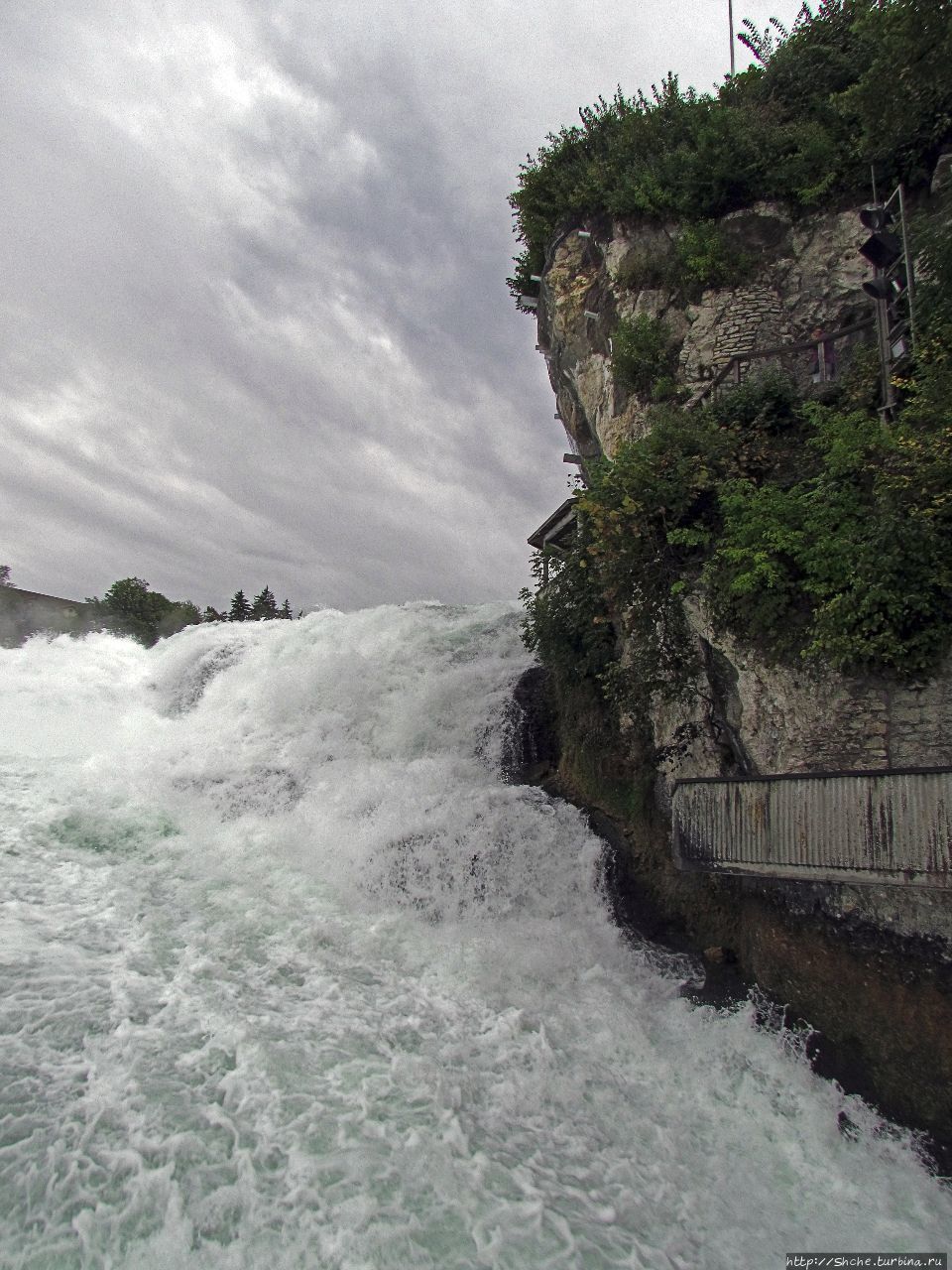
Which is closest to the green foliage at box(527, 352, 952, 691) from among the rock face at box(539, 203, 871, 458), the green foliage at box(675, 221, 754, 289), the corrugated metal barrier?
the corrugated metal barrier

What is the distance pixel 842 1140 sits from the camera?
5.47 m

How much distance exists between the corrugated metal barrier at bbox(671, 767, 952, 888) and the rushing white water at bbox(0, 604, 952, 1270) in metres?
1.85

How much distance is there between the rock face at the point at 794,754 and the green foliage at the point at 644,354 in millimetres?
300

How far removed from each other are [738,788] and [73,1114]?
6404mm

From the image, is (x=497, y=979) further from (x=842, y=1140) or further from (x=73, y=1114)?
(x=73, y=1114)

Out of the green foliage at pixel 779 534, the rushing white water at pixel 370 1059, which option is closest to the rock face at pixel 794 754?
the green foliage at pixel 779 534

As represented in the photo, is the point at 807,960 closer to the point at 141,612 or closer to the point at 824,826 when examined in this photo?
the point at 824,826

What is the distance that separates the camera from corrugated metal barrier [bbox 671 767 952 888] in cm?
545

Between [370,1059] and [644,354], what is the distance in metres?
13.1

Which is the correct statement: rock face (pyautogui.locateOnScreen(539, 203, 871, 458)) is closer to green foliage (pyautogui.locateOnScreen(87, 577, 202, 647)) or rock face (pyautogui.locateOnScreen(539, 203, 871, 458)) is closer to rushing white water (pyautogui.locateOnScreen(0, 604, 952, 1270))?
rushing white water (pyautogui.locateOnScreen(0, 604, 952, 1270))

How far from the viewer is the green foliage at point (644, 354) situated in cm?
1341

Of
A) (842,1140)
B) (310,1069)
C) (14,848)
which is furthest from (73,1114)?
(842,1140)

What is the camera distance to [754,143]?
1360 cm

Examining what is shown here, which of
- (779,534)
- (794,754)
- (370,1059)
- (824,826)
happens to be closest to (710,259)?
(779,534)
